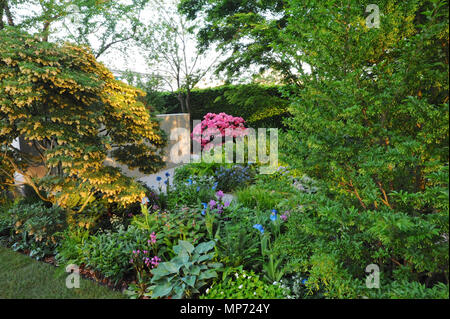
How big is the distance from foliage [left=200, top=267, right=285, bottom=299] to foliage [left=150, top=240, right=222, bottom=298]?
0.32 feet

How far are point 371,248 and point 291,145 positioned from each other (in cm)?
92

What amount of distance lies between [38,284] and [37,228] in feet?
2.32

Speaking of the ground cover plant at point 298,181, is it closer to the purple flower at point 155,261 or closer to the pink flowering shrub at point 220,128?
the purple flower at point 155,261

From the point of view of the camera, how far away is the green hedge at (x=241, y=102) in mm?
9500

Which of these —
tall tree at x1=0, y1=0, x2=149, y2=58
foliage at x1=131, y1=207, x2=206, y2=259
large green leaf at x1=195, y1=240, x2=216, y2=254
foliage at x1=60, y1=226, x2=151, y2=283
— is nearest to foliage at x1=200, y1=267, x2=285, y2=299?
large green leaf at x1=195, y1=240, x2=216, y2=254

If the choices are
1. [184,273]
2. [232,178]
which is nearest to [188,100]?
[232,178]

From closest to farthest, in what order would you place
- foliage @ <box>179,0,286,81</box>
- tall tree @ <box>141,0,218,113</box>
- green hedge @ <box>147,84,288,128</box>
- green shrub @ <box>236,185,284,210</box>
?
green shrub @ <box>236,185,284,210</box>
foliage @ <box>179,0,286,81</box>
green hedge @ <box>147,84,288,128</box>
tall tree @ <box>141,0,218,113</box>

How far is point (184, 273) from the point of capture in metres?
2.38

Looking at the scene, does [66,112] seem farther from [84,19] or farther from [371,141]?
[84,19]

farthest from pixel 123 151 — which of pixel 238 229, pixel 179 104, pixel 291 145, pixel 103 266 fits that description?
pixel 179 104

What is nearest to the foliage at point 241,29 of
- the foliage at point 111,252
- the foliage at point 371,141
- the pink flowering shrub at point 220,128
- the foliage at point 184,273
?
the pink flowering shrub at point 220,128

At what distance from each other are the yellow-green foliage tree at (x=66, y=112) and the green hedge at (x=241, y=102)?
4.01 meters

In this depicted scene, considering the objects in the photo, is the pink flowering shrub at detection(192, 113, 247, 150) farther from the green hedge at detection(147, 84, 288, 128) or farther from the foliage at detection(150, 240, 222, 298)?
the foliage at detection(150, 240, 222, 298)

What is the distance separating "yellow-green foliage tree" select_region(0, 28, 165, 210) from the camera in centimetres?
291
